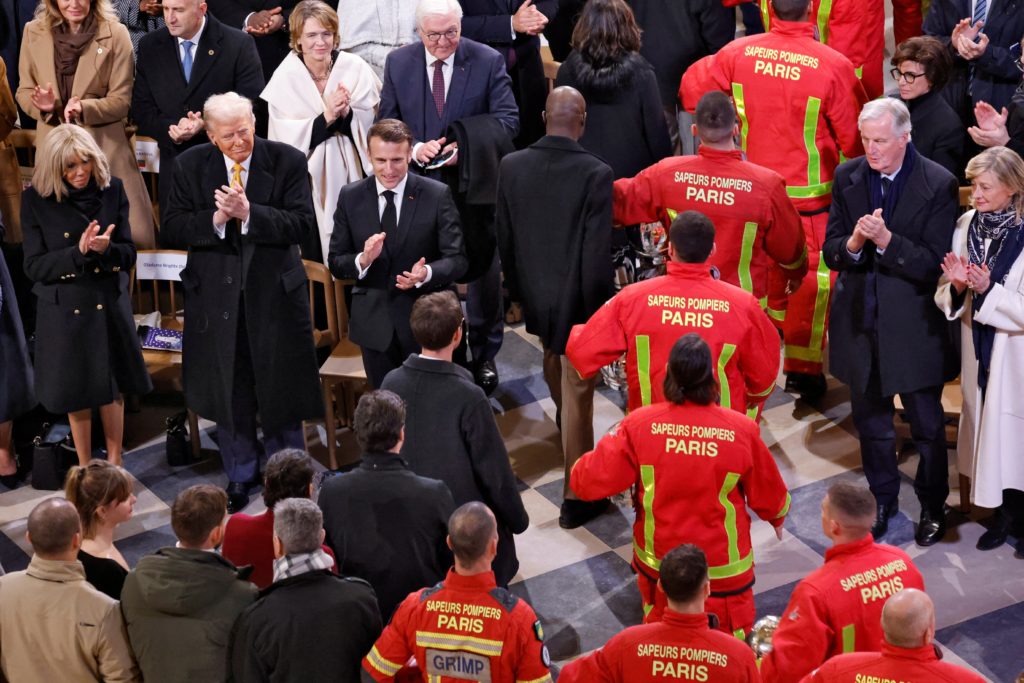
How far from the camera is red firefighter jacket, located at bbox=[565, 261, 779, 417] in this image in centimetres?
534

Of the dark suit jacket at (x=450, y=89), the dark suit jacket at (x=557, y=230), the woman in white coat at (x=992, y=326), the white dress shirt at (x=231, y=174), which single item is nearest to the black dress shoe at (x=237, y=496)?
the white dress shirt at (x=231, y=174)

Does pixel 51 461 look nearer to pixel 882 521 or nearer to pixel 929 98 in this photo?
pixel 882 521

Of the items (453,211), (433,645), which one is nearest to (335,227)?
(453,211)

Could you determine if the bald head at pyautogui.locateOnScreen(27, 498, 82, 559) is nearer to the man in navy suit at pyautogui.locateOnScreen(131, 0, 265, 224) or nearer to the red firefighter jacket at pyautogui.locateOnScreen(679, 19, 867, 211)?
the man in navy suit at pyautogui.locateOnScreen(131, 0, 265, 224)

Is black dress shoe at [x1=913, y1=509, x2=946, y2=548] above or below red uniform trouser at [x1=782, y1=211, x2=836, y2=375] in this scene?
below

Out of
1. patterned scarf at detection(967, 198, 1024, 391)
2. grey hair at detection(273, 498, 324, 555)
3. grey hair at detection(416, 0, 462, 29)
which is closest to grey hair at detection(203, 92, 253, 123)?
grey hair at detection(416, 0, 462, 29)

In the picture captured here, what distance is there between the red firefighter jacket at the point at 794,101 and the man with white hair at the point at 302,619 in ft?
11.4

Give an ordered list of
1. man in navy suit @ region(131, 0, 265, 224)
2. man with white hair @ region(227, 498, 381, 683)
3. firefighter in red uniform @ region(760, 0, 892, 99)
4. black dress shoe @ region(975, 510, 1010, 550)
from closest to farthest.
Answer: man with white hair @ region(227, 498, 381, 683) → black dress shoe @ region(975, 510, 1010, 550) → man in navy suit @ region(131, 0, 265, 224) → firefighter in red uniform @ region(760, 0, 892, 99)

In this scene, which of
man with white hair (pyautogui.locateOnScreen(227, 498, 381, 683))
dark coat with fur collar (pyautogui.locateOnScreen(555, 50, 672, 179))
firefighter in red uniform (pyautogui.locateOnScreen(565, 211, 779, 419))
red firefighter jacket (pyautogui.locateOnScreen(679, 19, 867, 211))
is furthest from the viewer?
dark coat with fur collar (pyautogui.locateOnScreen(555, 50, 672, 179))

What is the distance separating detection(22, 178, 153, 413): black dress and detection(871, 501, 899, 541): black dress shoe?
11.3ft

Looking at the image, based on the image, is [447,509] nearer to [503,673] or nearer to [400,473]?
[400,473]

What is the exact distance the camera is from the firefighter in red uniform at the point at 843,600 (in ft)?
14.6

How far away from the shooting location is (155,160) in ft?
26.8

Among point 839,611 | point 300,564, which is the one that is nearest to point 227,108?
point 300,564
